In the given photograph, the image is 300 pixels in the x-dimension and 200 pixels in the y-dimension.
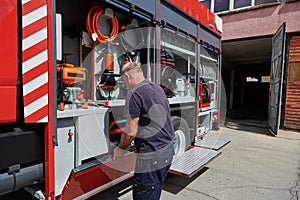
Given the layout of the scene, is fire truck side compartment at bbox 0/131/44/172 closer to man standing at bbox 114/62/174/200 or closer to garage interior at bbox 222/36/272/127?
man standing at bbox 114/62/174/200

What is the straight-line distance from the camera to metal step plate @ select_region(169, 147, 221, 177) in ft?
9.77

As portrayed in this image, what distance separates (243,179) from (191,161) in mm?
907

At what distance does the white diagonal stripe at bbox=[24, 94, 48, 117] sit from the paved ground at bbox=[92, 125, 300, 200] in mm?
1725

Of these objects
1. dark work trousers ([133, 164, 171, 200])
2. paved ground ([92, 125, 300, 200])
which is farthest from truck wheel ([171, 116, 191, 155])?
dark work trousers ([133, 164, 171, 200])

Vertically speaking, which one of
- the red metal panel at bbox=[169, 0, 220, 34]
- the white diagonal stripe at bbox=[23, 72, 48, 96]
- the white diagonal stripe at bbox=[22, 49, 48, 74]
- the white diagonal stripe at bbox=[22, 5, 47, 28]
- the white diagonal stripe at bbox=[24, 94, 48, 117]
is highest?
the red metal panel at bbox=[169, 0, 220, 34]

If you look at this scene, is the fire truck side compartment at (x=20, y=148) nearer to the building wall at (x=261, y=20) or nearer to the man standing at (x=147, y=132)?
the man standing at (x=147, y=132)

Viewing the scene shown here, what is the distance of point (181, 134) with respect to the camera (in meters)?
3.81

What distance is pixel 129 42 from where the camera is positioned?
3.10 m

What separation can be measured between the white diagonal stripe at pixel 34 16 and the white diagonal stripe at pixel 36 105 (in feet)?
1.79

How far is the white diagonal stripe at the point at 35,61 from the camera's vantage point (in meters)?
1.59

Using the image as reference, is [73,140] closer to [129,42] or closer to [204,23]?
[129,42]

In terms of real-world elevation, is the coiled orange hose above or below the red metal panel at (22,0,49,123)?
above

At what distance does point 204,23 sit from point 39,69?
3.63m

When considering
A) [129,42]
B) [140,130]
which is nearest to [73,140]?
[140,130]
